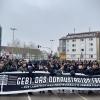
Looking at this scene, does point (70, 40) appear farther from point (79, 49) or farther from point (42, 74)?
point (42, 74)

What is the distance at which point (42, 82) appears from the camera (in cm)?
1833

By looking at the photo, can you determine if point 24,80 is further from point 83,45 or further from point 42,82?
point 83,45

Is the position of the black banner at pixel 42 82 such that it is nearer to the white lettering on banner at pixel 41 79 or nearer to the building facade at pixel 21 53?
the white lettering on banner at pixel 41 79

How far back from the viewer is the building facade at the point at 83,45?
123 metres

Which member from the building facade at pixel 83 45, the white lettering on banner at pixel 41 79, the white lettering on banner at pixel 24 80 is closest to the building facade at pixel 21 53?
the building facade at pixel 83 45

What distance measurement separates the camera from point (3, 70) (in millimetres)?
18688

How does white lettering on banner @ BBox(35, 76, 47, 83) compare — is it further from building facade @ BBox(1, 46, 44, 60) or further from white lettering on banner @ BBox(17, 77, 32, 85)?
building facade @ BBox(1, 46, 44, 60)

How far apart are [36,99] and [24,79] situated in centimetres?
234

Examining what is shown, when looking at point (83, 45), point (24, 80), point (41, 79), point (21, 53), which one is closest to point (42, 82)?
point (41, 79)

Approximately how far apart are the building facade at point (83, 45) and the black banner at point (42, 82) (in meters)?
98.9

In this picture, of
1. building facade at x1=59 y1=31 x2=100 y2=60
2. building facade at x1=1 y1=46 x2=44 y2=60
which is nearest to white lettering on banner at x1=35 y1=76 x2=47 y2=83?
building facade at x1=1 y1=46 x2=44 y2=60

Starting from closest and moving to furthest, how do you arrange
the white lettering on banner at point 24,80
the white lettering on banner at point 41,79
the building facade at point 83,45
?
the white lettering on banner at point 24,80, the white lettering on banner at point 41,79, the building facade at point 83,45

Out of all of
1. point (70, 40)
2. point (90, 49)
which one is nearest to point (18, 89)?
point (90, 49)

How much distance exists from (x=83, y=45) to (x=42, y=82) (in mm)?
116702
